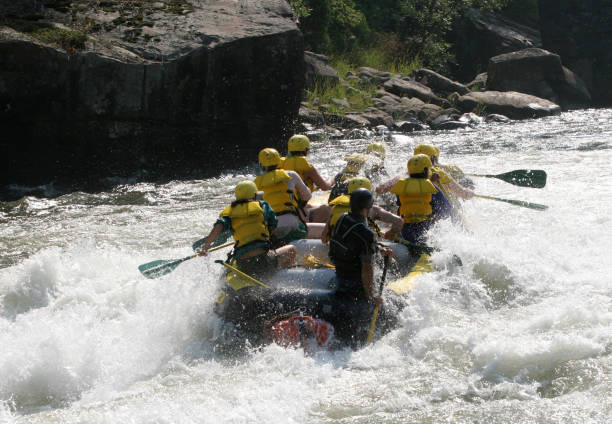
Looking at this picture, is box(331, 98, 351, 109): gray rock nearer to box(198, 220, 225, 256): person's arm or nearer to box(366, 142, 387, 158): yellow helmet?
box(366, 142, 387, 158): yellow helmet

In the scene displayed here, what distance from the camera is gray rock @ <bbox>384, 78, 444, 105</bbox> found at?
20422mm

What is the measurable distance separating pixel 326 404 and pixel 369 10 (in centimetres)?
2366

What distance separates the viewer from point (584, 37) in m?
26.4

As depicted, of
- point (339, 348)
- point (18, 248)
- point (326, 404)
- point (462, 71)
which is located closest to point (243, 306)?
point (339, 348)

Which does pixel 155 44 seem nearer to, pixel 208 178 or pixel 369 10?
pixel 208 178

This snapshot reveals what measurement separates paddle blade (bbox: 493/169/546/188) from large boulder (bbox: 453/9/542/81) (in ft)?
56.0

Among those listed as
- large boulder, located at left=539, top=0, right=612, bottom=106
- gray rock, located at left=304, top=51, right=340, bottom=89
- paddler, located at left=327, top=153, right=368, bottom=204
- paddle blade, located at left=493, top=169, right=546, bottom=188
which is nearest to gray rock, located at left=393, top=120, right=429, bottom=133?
gray rock, located at left=304, top=51, right=340, bottom=89

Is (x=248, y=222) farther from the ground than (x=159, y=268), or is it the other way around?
(x=248, y=222)

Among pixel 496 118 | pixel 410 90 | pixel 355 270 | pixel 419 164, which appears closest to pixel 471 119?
pixel 496 118

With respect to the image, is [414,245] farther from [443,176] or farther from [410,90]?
[410,90]

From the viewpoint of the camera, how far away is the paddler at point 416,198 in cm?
692

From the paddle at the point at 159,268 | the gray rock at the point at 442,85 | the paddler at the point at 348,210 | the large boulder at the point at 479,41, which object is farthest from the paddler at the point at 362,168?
the large boulder at the point at 479,41

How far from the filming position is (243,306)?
19.1 feet

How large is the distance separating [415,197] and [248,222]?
172cm
